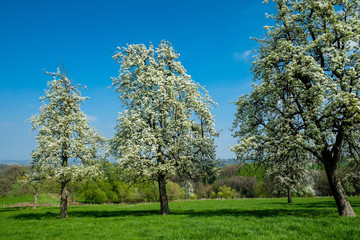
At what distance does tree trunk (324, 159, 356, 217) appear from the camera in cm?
1568

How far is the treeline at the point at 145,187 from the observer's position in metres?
26.9

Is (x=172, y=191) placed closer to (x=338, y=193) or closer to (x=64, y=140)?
(x=64, y=140)

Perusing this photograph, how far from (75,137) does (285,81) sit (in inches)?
835

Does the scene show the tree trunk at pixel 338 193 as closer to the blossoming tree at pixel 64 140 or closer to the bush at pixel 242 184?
the blossoming tree at pixel 64 140

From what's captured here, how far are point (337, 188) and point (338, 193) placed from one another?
32cm

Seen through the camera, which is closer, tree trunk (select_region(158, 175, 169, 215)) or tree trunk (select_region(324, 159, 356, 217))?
tree trunk (select_region(324, 159, 356, 217))

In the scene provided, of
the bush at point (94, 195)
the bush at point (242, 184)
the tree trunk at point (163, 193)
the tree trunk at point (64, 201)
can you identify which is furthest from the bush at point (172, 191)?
the tree trunk at point (163, 193)

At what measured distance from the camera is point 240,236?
37.3 feet

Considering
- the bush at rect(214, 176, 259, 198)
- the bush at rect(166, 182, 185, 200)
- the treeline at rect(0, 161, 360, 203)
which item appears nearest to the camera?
the treeline at rect(0, 161, 360, 203)

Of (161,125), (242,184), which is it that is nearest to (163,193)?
(161,125)

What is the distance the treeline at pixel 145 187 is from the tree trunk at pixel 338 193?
4794 mm

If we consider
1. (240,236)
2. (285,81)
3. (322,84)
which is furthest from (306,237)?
(285,81)

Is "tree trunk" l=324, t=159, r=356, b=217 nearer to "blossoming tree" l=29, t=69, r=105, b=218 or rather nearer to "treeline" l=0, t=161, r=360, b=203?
"treeline" l=0, t=161, r=360, b=203

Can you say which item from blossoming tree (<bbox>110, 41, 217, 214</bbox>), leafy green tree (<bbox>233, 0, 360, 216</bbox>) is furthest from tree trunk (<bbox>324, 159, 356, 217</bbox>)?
blossoming tree (<bbox>110, 41, 217, 214</bbox>)
